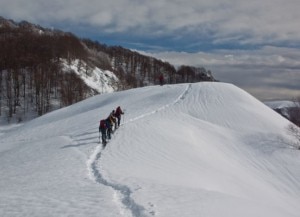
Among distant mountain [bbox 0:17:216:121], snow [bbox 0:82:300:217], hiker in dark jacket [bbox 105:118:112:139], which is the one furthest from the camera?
distant mountain [bbox 0:17:216:121]

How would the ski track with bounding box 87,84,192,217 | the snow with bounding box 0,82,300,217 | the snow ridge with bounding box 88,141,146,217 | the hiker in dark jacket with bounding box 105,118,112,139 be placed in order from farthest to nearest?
the hiker in dark jacket with bounding box 105,118,112,139 → the snow with bounding box 0,82,300,217 → the snow ridge with bounding box 88,141,146,217 → the ski track with bounding box 87,84,192,217

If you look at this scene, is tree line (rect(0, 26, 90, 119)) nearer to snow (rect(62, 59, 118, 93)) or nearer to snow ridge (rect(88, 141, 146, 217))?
snow (rect(62, 59, 118, 93))

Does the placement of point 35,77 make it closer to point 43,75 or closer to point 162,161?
point 43,75

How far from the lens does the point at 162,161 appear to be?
2616cm

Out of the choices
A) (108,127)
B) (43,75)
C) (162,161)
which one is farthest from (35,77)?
(162,161)

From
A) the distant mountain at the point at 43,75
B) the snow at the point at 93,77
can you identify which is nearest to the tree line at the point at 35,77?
the distant mountain at the point at 43,75

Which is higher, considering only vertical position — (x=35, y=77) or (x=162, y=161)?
(x=35, y=77)

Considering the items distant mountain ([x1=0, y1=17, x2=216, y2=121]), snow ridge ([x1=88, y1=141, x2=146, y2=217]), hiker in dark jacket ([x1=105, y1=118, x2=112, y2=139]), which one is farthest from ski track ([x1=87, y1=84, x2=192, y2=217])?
distant mountain ([x1=0, y1=17, x2=216, y2=121])

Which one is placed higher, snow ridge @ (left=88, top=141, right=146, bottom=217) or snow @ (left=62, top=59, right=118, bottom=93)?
snow @ (left=62, top=59, right=118, bottom=93)

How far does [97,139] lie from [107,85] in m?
102

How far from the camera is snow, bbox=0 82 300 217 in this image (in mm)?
13630

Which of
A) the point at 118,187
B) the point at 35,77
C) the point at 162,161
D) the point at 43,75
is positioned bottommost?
the point at 162,161

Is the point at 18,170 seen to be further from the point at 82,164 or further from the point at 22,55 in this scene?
the point at 22,55

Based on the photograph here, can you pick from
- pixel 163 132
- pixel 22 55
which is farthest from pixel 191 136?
pixel 22 55
